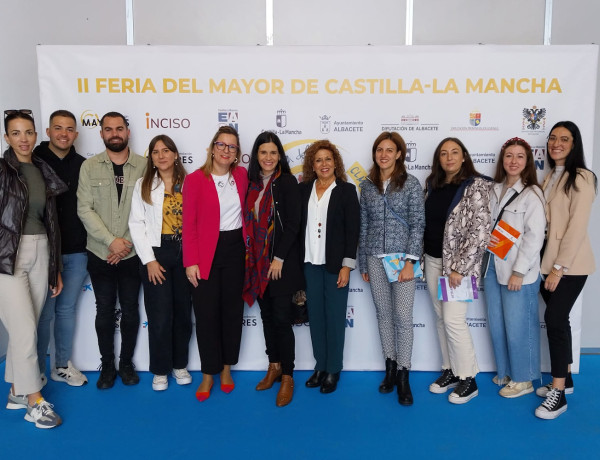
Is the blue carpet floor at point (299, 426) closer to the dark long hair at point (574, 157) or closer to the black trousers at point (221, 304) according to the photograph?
the black trousers at point (221, 304)

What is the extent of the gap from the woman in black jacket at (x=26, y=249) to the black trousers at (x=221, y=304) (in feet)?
3.06

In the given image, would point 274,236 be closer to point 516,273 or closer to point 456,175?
point 456,175

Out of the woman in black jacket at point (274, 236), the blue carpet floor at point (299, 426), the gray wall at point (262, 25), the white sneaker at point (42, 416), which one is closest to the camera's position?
the blue carpet floor at point (299, 426)

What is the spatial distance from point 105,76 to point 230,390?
8.04ft

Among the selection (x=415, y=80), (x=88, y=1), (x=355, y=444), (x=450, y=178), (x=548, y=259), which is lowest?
(x=355, y=444)

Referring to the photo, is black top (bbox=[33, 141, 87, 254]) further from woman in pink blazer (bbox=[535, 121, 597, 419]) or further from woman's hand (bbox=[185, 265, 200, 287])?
woman in pink blazer (bbox=[535, 121, 597, 419])

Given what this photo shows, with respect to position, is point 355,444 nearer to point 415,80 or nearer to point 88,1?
point 415,80

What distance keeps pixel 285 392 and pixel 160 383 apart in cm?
90

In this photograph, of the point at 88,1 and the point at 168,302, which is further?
the point at 88,1

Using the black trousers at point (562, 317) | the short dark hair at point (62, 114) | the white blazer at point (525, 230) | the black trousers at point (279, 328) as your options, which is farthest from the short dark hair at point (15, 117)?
the black trousers at point (562, 317)

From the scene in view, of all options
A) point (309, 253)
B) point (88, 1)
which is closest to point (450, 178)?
point (309, 253)

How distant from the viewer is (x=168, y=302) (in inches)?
116

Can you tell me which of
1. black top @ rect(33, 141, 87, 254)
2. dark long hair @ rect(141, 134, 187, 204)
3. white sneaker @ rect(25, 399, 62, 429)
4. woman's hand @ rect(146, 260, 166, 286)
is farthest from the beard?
white sneaker @ rect(25, 399, 62, 429)

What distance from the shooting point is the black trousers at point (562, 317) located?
8.99 ft
